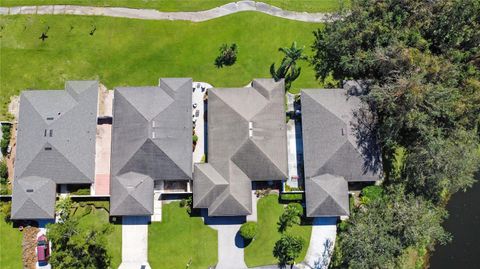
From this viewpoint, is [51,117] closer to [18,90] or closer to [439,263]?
[18,90]

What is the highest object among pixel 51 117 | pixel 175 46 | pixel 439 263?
pixel 175 46

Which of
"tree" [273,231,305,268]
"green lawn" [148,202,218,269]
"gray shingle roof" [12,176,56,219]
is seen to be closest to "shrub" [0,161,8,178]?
"gray shingle roof" [12,176,56,219]

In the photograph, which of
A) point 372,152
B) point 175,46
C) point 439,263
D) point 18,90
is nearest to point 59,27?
point 18,90

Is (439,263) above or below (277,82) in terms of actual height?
below

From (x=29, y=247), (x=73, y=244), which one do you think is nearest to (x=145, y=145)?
(x=73, y=244)

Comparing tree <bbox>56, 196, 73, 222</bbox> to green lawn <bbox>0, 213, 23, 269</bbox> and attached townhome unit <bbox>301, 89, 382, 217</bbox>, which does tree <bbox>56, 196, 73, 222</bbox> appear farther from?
attached townhome unit <bbox>301, 89, 382, 217</bbox>

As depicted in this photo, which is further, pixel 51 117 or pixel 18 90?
pixel 18 90

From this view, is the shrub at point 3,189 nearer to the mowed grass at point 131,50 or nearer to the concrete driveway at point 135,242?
the mowed grass at point 131,50

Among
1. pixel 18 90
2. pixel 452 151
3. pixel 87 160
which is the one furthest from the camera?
pixel 18 90
